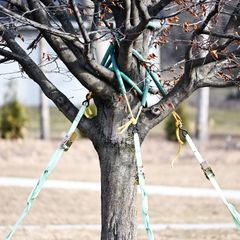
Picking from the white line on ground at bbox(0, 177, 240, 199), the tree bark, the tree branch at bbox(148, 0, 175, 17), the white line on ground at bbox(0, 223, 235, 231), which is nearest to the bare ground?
the white line on ground at bbox(0, 223, 235, 231)

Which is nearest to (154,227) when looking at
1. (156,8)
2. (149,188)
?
(149,188)

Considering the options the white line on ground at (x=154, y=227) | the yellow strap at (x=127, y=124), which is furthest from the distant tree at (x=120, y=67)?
the white line on ground at (x=154, y=227)

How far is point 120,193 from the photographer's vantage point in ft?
20.7

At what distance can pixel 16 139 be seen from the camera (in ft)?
68.7

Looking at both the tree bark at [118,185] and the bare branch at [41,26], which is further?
the tree bark at [118,185]

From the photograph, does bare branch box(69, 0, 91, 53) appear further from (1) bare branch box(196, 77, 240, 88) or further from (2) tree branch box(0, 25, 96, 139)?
(1) bare branch box(196, 77, 240, 88)

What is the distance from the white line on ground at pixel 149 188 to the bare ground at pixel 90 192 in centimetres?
32

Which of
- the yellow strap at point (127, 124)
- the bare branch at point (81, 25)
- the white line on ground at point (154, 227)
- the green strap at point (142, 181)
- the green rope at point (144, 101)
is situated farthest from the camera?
the white line on ground at point (154, 227)

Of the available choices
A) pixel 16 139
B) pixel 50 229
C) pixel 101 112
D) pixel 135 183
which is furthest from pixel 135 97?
pixel 16 139

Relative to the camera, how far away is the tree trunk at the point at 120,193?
6316 mm

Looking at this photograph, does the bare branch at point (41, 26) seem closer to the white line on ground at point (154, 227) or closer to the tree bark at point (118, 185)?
the tree bark at point (118, 185)

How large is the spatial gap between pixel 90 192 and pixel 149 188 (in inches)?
54.7

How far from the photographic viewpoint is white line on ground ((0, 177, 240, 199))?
1409cm

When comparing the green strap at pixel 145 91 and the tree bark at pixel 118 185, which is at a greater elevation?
the green strap at pixel 145 91
